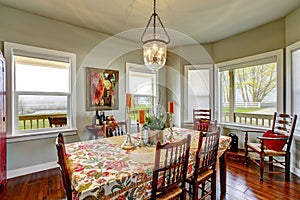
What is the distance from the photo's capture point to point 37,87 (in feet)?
10.4

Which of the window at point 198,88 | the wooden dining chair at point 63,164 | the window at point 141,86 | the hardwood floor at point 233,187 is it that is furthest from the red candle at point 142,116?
the window at point 198,88

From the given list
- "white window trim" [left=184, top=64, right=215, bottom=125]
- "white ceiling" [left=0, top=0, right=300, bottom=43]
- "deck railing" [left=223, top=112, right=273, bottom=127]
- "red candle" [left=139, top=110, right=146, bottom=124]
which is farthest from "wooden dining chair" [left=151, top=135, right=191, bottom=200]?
"white window trim" [left=184, top=64, right=215, bottom=125]

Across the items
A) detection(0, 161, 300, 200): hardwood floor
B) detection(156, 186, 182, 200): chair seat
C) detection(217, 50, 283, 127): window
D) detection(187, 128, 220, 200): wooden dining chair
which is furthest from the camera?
detection(217, 50, 283, 127): window

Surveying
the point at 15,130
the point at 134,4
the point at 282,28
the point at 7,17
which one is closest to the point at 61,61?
the point at 7,17

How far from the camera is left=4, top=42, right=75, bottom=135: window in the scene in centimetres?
292

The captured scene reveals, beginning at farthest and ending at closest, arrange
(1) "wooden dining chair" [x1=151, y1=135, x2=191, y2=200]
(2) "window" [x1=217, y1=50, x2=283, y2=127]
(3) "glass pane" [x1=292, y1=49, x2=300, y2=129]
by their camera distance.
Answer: (2) "window" [x1=217, y1=50, x2=283, y2=127]
(3) "glass pane" [x1=292, y1=49, x2=300, y2=129]
(1) "wooden dining chair" [x1=151, y1=135, x2=191, y2=200]

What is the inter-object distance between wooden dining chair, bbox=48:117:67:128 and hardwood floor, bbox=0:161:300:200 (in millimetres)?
856

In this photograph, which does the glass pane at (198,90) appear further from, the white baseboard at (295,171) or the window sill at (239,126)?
the white baseboard at (295,171)

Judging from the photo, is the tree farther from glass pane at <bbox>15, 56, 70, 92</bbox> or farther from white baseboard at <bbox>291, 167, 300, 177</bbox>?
glass pane at <bbox>15, 56, 70, 92</bbox>

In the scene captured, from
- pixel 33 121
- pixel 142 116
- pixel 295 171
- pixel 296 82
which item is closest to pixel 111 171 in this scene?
pixel 142 116

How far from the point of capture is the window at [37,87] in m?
2.92

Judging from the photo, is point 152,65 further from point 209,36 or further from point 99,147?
point 209,36

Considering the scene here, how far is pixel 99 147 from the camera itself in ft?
6.46

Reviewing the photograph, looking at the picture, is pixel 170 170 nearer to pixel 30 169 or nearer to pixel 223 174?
pixel 223 174
